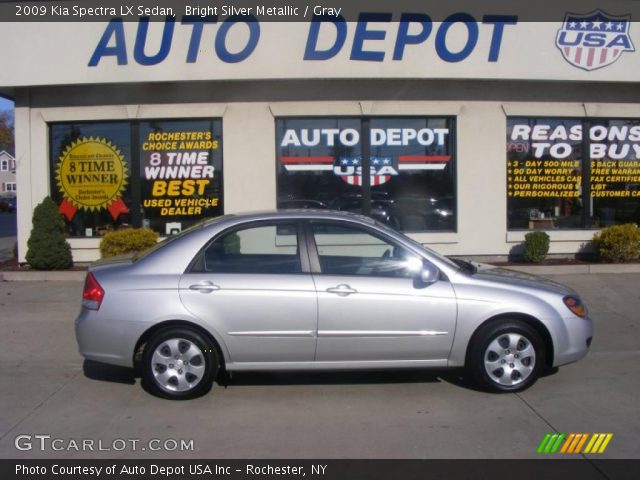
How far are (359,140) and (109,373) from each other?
7448mm

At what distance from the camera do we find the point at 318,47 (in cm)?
1190

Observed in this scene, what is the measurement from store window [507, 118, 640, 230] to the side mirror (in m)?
7.81

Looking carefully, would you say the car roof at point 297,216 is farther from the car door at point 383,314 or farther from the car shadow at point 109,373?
the car shadow at point 109,373

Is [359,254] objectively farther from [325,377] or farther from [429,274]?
[325,377]

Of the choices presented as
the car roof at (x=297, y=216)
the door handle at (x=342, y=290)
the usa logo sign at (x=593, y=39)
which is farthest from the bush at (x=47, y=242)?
the usa logo sign at (x=593, y=39)

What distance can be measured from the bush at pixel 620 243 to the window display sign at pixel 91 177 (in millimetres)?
9034

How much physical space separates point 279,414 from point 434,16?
28.7 ft

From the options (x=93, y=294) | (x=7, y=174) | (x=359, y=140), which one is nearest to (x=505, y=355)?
(x=93, y=294)

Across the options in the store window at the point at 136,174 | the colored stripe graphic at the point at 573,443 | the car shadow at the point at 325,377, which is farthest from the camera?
the store window at the point at 136,174

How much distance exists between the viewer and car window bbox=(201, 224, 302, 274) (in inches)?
231

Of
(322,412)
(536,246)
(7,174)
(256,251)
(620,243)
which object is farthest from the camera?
(7,174)

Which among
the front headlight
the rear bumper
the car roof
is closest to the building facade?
the rear bumper

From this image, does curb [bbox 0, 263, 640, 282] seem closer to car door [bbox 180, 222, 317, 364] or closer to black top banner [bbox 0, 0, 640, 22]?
black top banner [bbox 0, 0, 640, 22]

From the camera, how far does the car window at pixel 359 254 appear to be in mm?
5863
